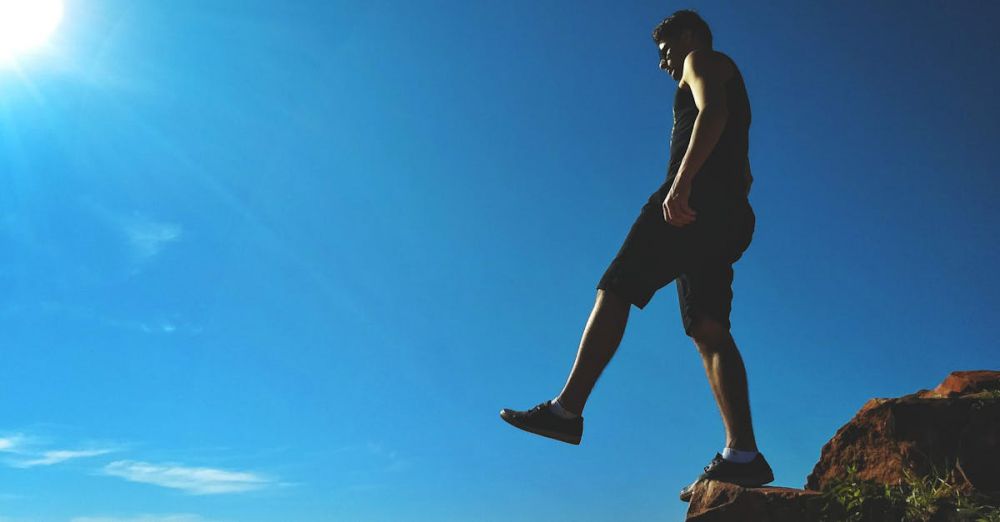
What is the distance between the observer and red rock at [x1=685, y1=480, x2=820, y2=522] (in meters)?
4.55

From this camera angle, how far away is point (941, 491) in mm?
4500

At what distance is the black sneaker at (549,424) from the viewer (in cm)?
490

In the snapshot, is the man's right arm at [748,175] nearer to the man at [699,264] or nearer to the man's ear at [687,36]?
the man at [699,264]

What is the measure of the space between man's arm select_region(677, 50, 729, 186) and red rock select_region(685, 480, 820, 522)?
6.35 ft

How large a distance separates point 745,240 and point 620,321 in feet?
3.57

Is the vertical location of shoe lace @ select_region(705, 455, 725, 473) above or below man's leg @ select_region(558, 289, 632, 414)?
below

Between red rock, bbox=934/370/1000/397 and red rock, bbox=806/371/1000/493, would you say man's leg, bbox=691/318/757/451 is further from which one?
red rock, bbox=934/370/1000/397

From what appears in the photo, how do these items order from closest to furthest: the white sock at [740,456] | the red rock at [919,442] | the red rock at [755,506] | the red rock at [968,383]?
the red rock at [755,506]
the red rock at [919,442]
the white sock at [740,456]
the red rock at [968,383]

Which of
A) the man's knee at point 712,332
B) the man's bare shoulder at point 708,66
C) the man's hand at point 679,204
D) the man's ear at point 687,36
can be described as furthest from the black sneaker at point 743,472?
the man's ear at point 687,36

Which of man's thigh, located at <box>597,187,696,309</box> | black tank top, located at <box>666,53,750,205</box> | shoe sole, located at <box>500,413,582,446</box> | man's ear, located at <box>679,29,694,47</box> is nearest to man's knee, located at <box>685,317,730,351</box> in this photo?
man's thigh, located at <box>597,187,696,309</box>

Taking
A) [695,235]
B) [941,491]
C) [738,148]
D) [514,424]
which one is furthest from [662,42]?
[941,491]

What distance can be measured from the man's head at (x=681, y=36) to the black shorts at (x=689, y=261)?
1055mm

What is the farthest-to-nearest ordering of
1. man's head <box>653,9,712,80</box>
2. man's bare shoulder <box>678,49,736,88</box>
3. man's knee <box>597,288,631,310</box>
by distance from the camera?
man's head <box>653,9,712,80</box>, man's bare shoulder <box>678,49,736,88</box>, man's knee <box>597,288,631,310</box>

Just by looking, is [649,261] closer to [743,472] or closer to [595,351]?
[595,351]
